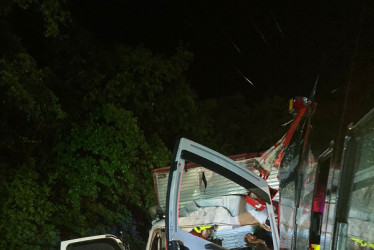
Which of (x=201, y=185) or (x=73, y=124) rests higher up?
(x=73, y=124)

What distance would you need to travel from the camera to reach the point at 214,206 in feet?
19.4

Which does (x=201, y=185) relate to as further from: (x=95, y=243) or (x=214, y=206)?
(x=95, y=243)

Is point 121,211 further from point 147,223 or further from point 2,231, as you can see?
point 2,231

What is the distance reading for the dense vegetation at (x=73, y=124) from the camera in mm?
6809

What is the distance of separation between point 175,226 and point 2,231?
4.73 metres

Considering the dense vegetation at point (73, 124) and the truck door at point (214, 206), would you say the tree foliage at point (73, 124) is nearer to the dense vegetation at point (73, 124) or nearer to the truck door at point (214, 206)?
the dense vegetation at point (73, 124)

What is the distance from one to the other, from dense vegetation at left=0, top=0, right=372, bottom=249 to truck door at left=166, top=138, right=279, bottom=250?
127 cm

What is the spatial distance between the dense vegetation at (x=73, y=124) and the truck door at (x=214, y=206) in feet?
4.16

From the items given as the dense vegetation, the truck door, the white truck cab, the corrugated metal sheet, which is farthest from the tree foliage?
the white truck cab

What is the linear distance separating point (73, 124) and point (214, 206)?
127 inches

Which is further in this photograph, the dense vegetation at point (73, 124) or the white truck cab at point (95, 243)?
the dense vegetation at point (73, 124)

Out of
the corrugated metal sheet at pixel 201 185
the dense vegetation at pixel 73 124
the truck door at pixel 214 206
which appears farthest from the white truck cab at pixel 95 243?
the dense vegetation at pixel 73 124

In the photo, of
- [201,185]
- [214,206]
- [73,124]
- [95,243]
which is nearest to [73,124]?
[73,124]

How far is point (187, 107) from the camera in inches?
361
